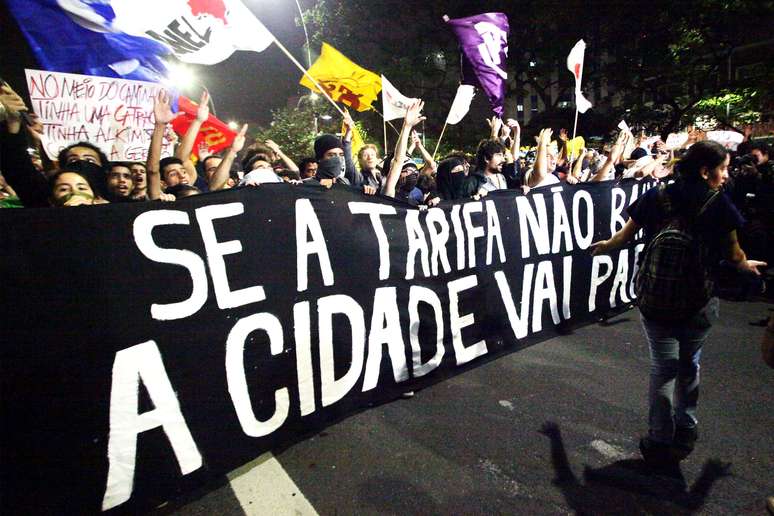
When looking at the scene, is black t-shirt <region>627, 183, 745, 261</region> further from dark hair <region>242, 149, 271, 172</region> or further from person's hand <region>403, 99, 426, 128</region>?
dark hair <region>242, 149, 271, 172</region>

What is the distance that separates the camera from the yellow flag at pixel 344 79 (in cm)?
603

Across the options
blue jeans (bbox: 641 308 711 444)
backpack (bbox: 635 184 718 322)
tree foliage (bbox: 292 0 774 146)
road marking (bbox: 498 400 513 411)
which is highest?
tree foliage (bbox: 292 0 774 146)

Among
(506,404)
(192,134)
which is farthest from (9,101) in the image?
(506,404)

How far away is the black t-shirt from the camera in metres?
2.48

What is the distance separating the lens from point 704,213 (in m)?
2.51

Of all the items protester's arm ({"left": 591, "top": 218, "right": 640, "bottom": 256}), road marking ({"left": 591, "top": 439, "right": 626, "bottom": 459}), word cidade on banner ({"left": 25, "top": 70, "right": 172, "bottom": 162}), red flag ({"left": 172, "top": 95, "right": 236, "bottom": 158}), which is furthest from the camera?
red flag ({"left": 172, "top": 95, "right": 236, "bottom": 158})

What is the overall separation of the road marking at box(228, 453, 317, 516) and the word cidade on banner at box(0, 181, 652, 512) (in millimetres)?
117

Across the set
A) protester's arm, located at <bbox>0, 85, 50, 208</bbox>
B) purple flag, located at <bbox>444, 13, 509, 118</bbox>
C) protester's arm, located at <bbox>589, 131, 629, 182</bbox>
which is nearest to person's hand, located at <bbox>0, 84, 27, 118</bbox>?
protester's arm, located at <bbox>0, 85, 50, 208</bbox>

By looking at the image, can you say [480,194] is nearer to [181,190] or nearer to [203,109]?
[203,109]

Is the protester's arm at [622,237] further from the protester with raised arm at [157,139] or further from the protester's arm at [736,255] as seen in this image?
the protester with raised arm at [157,139]

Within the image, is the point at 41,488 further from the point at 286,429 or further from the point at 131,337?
the point at 286,429

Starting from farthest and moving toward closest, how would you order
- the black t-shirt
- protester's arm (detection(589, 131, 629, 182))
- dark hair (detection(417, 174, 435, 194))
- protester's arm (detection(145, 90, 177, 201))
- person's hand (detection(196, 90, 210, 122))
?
dark hair (detection(417, 174, 435, 194)) → protester's arm (detection(589, 131, 629, 182)) → person's hand (detection(196, 90, 210, 122)) → protester's arm (detection(145, 90, 177, 201)) → the black t-shirt

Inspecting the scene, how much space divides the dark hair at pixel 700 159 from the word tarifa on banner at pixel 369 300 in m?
1.59

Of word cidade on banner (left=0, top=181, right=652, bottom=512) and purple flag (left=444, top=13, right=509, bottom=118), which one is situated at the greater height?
purple flag (left=444, top=13, right=509, bottom=118)
